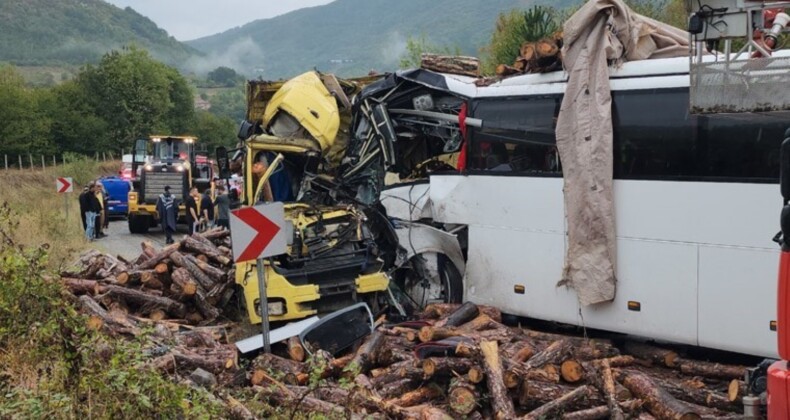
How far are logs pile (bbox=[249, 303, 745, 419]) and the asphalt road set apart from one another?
1195 centimetres

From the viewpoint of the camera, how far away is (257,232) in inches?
320

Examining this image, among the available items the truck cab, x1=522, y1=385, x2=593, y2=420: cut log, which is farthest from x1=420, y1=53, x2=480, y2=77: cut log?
the truck cab

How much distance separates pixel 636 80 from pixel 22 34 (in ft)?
592

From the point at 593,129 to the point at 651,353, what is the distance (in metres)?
2.34

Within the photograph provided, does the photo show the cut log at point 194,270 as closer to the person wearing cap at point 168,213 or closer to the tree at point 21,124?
the person wearing cap at point 168,213

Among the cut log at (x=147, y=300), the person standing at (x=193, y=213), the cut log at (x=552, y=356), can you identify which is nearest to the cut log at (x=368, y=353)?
the cut log at (x=552, y=356)

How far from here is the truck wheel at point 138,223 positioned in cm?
2505

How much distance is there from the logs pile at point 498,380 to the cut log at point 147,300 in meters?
2.88

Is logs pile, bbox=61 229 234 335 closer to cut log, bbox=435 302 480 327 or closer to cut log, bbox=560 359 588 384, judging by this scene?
cut log, bbox=435 302 480 327

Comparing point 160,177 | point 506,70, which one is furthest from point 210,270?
point 160,177

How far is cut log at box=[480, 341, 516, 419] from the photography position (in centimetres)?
627

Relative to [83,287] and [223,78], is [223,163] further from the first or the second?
[223,78]

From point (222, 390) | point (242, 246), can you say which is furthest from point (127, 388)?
point (242, 246)

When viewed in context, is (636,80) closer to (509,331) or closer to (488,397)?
(509,331)
